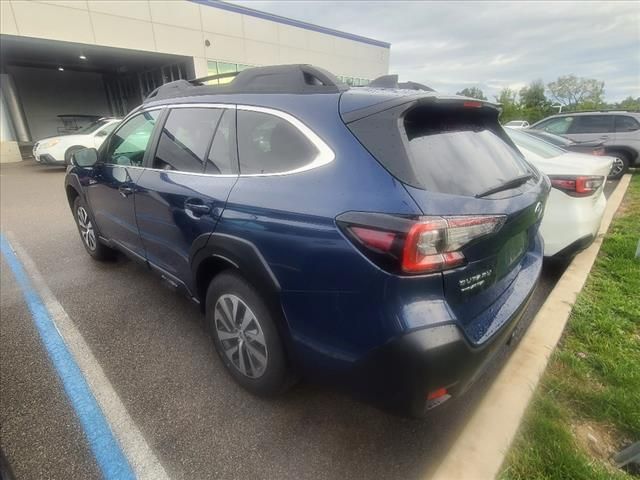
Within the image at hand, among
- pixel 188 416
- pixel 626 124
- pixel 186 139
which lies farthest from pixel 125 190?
pixel 626 124

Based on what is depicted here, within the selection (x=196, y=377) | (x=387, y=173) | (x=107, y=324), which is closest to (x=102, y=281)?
(x=107, y=324)

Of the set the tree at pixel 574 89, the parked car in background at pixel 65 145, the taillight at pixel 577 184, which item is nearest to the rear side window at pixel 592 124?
the taillight at pixel 577 184

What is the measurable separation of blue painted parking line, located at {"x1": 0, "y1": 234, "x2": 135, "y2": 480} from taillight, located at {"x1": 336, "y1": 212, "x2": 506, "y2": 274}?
1.59 meters

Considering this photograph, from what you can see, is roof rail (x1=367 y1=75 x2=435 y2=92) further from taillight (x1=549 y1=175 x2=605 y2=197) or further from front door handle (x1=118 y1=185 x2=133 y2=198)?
front door handle (x1=118 y1=185 x2=133 y2=198)

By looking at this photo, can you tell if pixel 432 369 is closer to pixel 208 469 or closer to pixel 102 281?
pixel 208 469

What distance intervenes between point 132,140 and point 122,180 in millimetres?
441

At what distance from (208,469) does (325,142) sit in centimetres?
166

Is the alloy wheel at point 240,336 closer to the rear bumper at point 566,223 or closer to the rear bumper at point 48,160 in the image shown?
the rear bumper at point 566,223

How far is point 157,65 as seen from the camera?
2038 cm

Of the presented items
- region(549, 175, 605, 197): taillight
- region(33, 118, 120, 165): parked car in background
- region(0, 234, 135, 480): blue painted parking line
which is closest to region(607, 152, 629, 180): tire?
region(549, 175, 605, 197): taillight

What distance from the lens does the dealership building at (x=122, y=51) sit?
47.3 ft

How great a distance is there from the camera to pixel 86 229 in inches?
167

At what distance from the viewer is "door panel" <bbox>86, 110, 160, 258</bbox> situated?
3.00 meters

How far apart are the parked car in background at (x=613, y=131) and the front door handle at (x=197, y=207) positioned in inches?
428
